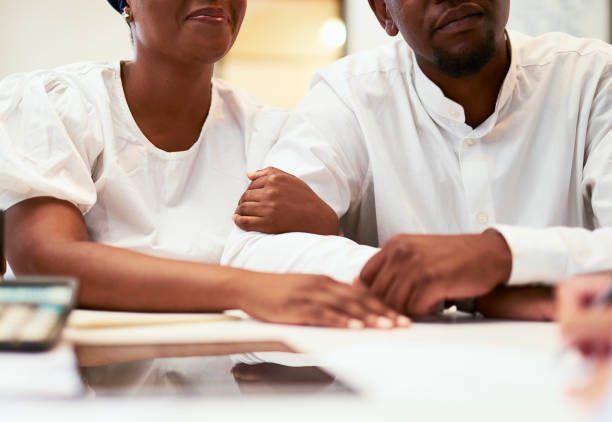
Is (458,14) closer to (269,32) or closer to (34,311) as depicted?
(34,311)

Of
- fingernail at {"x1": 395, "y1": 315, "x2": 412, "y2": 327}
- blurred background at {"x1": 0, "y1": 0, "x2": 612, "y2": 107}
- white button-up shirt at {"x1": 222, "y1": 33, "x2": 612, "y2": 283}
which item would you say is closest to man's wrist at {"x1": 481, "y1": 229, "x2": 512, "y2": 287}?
fingernail at {"x1": 395, "y1": 315, "x2": 412, "y2": 327}

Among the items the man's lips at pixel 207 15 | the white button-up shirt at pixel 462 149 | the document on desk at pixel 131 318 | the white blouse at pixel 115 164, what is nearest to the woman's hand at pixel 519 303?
the document on desk at pixel 131 318

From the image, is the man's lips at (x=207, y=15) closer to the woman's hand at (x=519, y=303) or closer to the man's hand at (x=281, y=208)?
the man's hand at (x=281, y=208)

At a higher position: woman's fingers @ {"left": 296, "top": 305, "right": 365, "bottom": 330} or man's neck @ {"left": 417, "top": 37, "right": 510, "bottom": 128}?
man's neck @ {"left": 417, "top": 37, "right": 510, "bottom": 128}

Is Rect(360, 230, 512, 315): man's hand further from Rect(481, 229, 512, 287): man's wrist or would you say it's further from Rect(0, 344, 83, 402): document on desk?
Rect(0, 344, 83, 402): document on desk

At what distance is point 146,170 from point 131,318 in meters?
0.45

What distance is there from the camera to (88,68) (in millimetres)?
1262

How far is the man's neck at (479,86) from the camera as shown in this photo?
1.23 m

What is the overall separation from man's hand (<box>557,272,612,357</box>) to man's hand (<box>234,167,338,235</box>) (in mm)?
600

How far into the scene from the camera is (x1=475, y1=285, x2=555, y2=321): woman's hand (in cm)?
74

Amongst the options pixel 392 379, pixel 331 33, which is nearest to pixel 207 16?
pixel 392 379

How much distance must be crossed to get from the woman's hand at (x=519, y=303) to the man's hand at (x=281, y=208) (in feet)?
1.07

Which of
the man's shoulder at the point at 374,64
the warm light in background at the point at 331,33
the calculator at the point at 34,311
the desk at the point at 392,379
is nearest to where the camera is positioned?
the desk at the point at 392,379

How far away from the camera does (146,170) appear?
1183 millimetres
